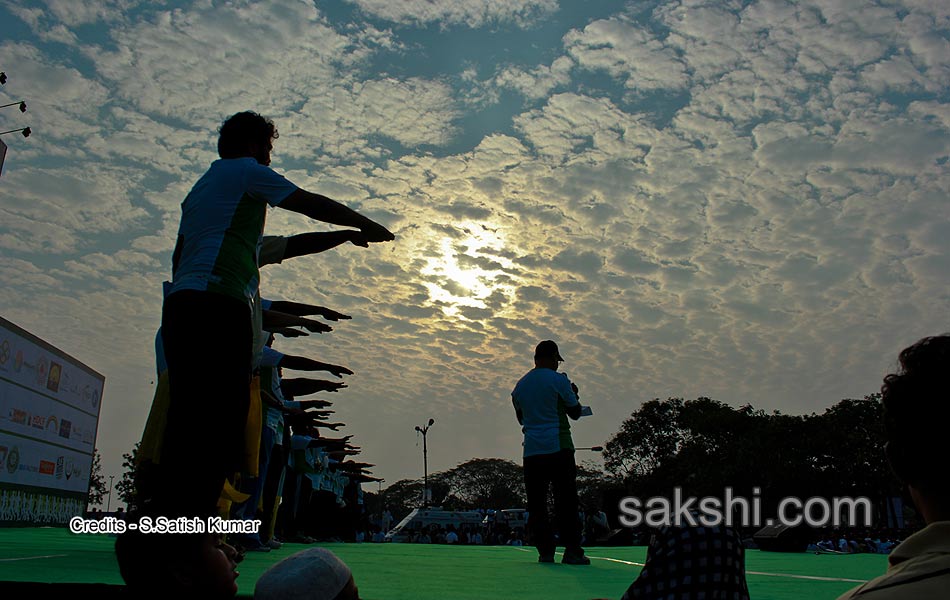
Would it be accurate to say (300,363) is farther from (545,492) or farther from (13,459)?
(13,459)

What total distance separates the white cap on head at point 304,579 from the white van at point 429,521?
117 ft

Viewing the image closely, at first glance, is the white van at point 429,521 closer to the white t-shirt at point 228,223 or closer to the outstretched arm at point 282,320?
the outstretched arm at point 282,320

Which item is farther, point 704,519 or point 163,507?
point 163,507

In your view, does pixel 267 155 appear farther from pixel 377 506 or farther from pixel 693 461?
pixel 377 506

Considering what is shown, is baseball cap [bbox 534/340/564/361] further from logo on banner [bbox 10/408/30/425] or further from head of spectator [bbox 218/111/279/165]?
logo on banner [bbox 10/408/30/425]

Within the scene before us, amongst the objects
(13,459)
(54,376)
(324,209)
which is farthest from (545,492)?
(54,376)

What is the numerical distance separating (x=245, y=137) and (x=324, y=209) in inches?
20.6

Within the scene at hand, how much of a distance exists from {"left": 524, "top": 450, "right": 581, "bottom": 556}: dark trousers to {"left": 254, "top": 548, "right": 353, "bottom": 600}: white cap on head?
4.67m

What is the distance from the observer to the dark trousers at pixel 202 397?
2.28 meters

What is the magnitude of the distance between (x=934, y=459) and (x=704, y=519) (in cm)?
49

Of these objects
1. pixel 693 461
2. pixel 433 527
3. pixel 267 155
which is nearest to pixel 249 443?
pixel 267 155

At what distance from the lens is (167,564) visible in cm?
215

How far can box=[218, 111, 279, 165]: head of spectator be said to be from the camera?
289 centimetres

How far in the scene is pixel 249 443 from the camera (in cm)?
290
